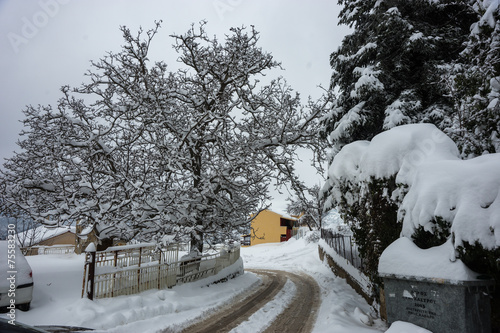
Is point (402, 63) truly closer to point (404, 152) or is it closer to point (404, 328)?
point (404, 152)

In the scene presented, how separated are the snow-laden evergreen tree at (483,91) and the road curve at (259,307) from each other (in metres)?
6.33

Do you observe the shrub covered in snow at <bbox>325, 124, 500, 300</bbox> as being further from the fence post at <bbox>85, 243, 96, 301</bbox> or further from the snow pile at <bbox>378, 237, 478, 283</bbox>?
the fence post at <bbox>85, 243, 96, 301</bbox>

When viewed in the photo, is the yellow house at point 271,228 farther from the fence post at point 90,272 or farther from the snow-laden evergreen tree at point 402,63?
the fence post at point 90,272

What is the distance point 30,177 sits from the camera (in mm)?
8922

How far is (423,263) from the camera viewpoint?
14.9 ft

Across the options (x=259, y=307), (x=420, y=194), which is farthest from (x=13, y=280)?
(x=420, y=194)

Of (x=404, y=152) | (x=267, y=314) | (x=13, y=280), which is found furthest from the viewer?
(x=267, y=314)

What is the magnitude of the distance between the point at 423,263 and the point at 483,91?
491cm

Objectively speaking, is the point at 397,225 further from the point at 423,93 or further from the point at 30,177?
the point at 30,177

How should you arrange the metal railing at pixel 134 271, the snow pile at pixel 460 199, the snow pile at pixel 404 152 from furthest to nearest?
the metal railing at pixel 134 271 → the snow pile at pixel 404 152 → the snow pile at pixel 460 199

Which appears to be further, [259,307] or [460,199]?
[259,307]

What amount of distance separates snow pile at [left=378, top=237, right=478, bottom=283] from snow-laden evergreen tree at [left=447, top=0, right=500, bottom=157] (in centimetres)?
371

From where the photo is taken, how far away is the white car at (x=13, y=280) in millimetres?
5496

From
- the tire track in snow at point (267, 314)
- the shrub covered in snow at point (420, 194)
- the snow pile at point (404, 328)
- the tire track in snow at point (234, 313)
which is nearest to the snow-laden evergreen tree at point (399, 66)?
the shrub covered in snow at point (420, 194)
